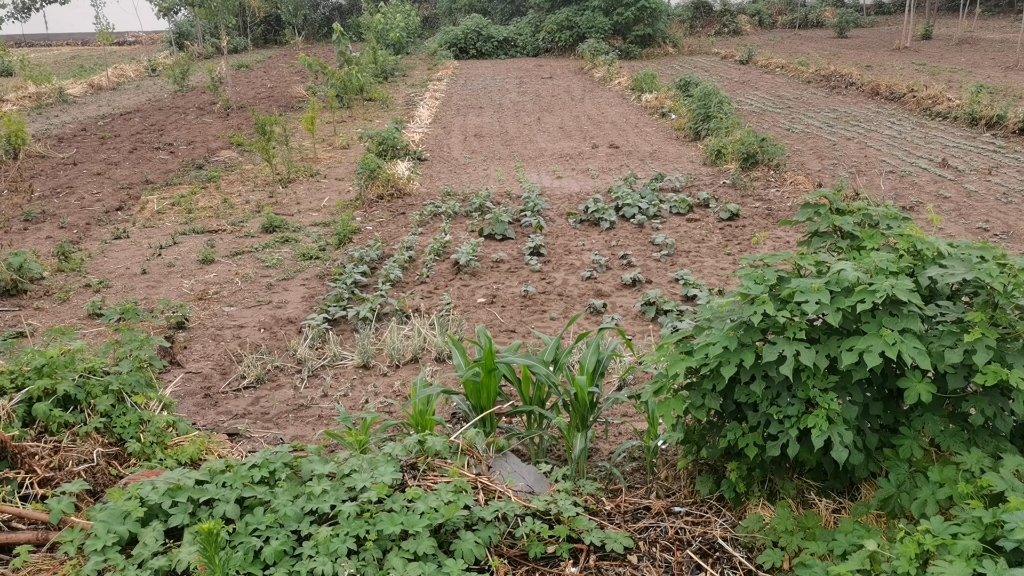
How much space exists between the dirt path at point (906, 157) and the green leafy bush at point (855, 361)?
4381mm

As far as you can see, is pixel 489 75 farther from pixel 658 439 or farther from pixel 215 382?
pixel 658 439

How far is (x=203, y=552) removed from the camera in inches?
90.6

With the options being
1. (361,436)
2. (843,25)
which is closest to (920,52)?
(843,25)

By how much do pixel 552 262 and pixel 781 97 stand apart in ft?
32.2

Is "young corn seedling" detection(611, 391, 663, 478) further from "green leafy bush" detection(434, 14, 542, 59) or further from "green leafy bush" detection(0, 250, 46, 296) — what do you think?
"green leafy bush" detection(434, 14, 542, 59)

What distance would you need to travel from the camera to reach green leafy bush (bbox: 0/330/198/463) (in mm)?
3232

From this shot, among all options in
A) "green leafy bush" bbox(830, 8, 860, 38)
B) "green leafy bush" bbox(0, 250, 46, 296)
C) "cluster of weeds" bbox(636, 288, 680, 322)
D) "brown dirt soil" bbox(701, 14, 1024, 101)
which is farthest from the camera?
"green leafy bush" bbox(830, 8, 860, 38)

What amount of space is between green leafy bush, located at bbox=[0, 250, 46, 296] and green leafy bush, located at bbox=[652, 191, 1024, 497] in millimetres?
5428

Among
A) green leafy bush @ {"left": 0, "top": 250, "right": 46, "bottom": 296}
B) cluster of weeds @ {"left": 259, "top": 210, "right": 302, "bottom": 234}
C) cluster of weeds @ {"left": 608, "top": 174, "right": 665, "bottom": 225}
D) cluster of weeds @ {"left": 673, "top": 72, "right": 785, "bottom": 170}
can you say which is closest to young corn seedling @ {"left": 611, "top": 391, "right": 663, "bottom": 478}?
cluster of weeds @ {"left": 608, "top": 174, "right": 665, "bottom": 225}

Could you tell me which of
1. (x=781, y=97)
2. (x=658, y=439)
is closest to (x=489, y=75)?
(x=781, y=97)

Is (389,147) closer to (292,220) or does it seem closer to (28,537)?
(292,220)

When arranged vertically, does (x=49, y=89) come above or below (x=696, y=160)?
above

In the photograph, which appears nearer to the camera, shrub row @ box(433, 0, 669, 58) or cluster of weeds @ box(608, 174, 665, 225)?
cluster of weeds @ box(608, 174, 665, 225)

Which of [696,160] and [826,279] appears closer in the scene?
[826,279]
